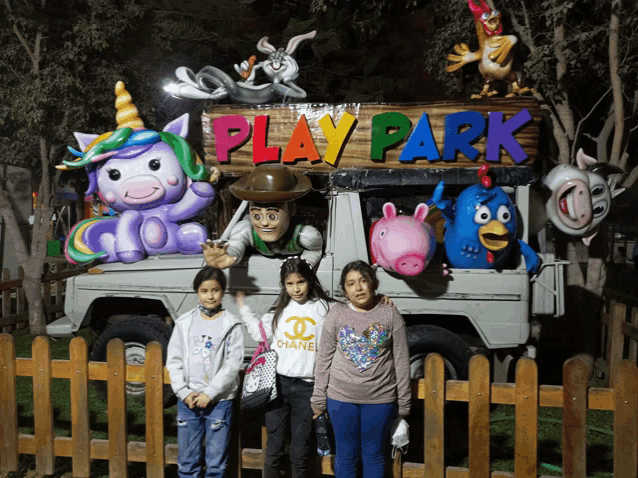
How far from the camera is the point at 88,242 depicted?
549 centimetres

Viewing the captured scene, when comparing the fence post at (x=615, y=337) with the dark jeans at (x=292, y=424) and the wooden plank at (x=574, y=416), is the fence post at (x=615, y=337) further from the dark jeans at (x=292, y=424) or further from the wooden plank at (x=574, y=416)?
the dark jeans at (x=292, y=424)

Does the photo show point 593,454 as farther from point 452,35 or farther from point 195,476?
point 452,35

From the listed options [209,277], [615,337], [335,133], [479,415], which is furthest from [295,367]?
[615,337]

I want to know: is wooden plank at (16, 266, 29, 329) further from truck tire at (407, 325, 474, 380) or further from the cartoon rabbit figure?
truck tire at (407, 325, 474, 380)

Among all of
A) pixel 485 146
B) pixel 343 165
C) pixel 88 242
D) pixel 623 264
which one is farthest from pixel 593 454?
pixel 623 264

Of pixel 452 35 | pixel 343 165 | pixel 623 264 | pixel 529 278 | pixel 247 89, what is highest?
pixel 452 35

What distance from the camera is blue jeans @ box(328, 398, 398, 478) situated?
335 cm

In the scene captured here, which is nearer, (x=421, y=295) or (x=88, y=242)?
(x=421, y=295)

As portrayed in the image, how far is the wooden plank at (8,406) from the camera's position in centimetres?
412

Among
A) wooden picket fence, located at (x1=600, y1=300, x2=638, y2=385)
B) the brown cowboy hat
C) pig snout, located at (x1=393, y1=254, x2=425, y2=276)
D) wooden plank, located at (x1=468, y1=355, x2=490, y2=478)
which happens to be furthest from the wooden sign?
wooden picket fence, located at (x1=600, y1=300, x2=638, y2=385)

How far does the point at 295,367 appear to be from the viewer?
3.53m

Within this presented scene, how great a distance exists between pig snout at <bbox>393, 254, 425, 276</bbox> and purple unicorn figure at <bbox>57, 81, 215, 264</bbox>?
6.10ft

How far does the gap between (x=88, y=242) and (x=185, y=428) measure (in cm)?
252

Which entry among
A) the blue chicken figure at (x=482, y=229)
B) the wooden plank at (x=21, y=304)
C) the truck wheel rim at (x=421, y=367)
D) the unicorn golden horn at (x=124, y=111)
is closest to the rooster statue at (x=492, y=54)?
the blue chicken figure at (x=482, y=229)
